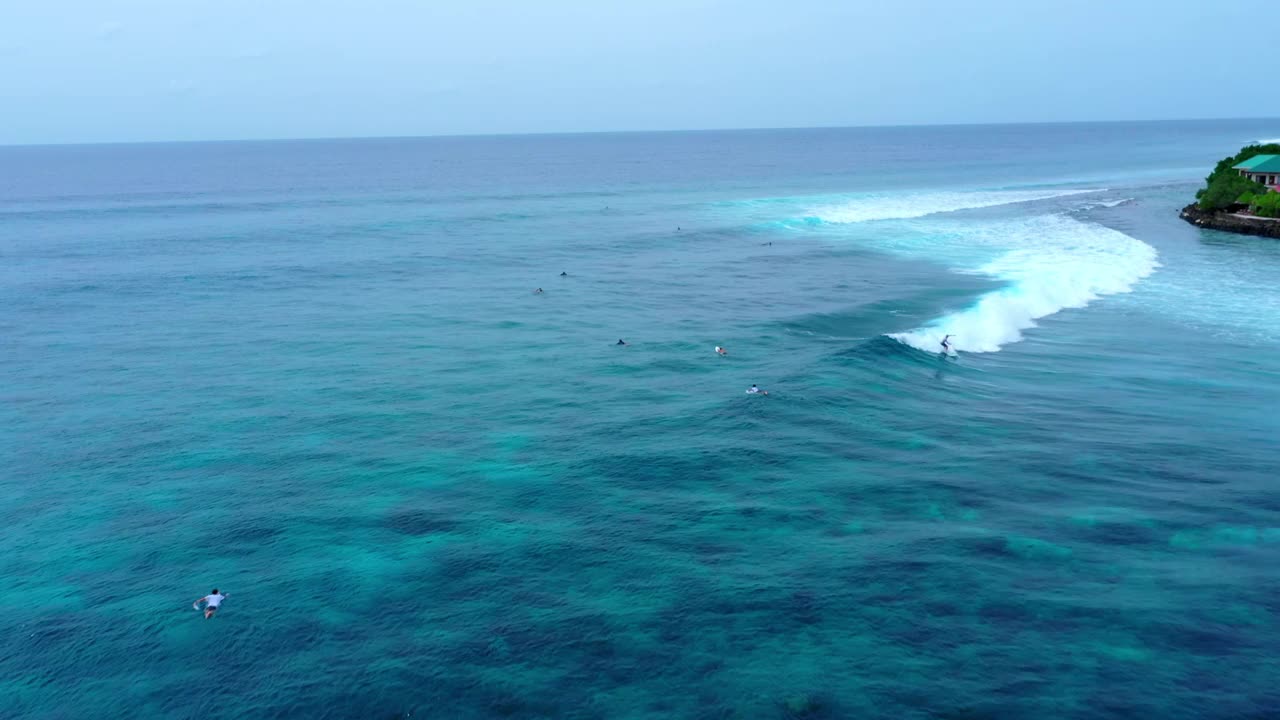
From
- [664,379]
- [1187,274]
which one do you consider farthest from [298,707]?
[1187,274]

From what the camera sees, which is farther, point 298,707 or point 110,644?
point 110,644

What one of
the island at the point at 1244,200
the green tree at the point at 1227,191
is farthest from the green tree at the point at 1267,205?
the green tree at the point at 1227,191

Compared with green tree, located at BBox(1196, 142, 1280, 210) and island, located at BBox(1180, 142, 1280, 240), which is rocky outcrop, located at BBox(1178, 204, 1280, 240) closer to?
island, located at BBox(1180, 142, 1280, 240)

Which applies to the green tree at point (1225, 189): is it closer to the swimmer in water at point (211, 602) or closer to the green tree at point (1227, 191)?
the green tree at point (1227, 191)

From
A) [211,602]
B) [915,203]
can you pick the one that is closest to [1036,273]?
[915,203]

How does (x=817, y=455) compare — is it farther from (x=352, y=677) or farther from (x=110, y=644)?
(x=110, y=644)
